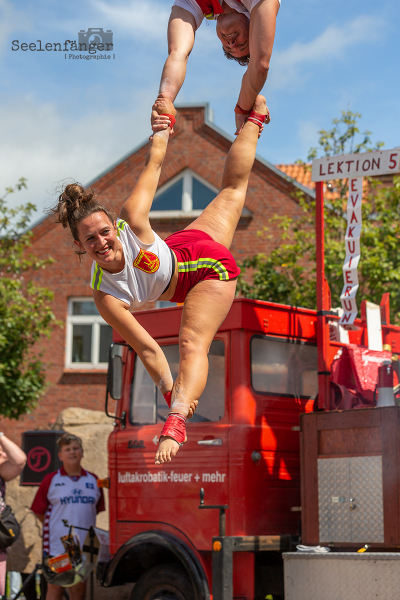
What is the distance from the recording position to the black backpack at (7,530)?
6.72 metres

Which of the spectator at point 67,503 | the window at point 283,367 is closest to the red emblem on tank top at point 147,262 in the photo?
the window at point 283,367

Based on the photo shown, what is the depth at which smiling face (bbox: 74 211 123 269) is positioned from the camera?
325 centimetres

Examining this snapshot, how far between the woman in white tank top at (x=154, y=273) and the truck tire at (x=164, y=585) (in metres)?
3.26

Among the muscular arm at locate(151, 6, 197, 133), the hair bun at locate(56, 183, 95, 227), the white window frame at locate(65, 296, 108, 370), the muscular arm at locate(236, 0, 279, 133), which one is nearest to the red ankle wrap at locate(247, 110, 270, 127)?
the muscular arm at locate(236, 0, 279, 133)

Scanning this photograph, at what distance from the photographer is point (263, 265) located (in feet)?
39.9

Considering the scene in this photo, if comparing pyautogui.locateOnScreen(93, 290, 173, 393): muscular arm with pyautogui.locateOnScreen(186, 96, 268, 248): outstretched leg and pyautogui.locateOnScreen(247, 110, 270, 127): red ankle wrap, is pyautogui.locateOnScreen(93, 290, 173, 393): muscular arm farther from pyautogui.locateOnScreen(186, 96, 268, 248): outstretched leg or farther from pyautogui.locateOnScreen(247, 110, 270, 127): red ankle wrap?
pyautogui.locateOnScreen(247, 110, 270, 127): red ankle wrap

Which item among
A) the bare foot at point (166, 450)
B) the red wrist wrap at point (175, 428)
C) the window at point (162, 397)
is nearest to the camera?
the bare foot at point (166, 450)

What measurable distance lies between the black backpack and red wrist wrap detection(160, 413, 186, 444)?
424cm

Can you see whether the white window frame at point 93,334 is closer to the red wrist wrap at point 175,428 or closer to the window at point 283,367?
the window at point 283,367

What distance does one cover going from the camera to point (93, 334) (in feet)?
55.5

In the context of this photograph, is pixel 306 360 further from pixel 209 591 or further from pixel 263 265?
pixel 263 265

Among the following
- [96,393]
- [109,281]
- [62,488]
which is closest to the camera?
[109,281]

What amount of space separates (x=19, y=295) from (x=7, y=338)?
0.74 metres

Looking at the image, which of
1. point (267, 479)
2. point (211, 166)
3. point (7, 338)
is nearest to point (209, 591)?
point (267, 479)
